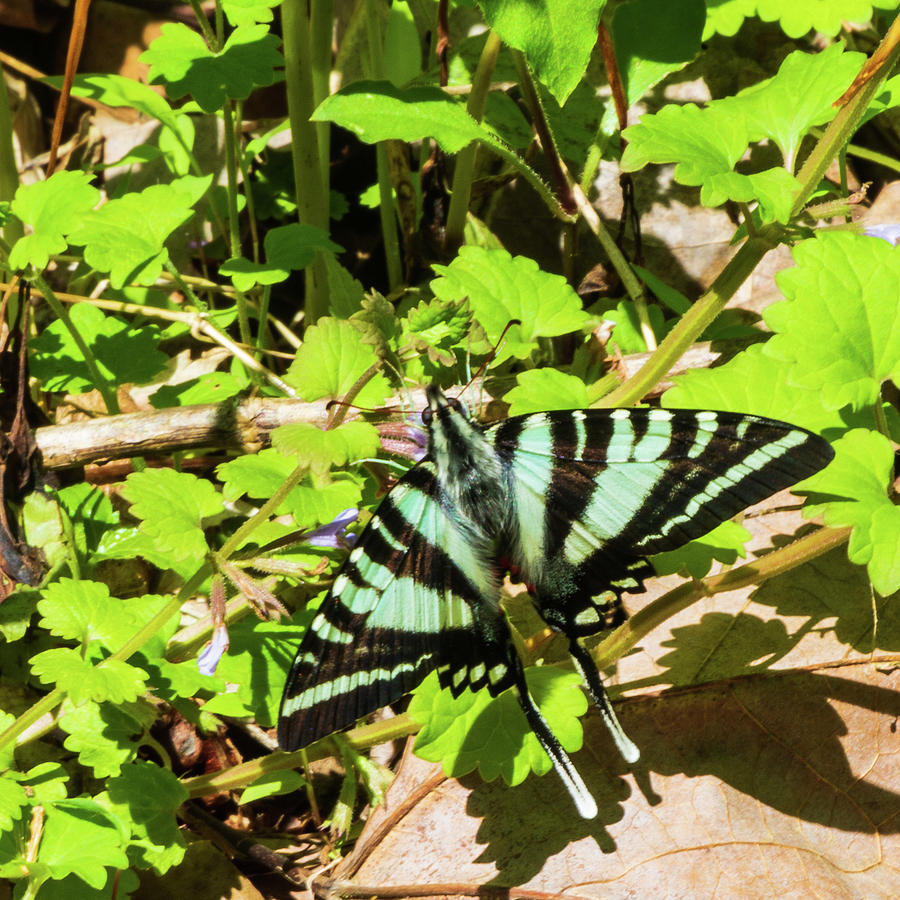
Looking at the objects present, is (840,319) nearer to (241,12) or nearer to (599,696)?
(599,696)

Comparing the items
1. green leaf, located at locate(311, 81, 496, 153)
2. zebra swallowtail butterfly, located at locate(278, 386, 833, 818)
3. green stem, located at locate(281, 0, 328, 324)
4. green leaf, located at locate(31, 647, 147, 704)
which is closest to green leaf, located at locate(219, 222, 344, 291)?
green stem, located at locate(281, 0, 328, 324)

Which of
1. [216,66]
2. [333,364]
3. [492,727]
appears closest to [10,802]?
[492,727]

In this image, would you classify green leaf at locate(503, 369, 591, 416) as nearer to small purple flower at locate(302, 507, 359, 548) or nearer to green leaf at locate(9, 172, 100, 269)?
small purple flower at locate(302, 507, 359, 548)

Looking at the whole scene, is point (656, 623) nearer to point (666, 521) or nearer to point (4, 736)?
point (666, 521)

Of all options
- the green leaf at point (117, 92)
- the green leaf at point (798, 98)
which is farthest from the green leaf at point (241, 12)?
the green leaf at point (798, 98)

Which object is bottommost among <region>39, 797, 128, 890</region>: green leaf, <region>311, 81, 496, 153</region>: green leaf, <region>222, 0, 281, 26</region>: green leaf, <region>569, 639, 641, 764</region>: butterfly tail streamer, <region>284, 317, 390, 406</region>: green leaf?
<region>39, 797, 128, 890</region>: green leaf

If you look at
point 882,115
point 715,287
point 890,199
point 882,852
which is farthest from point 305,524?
point 882,115
